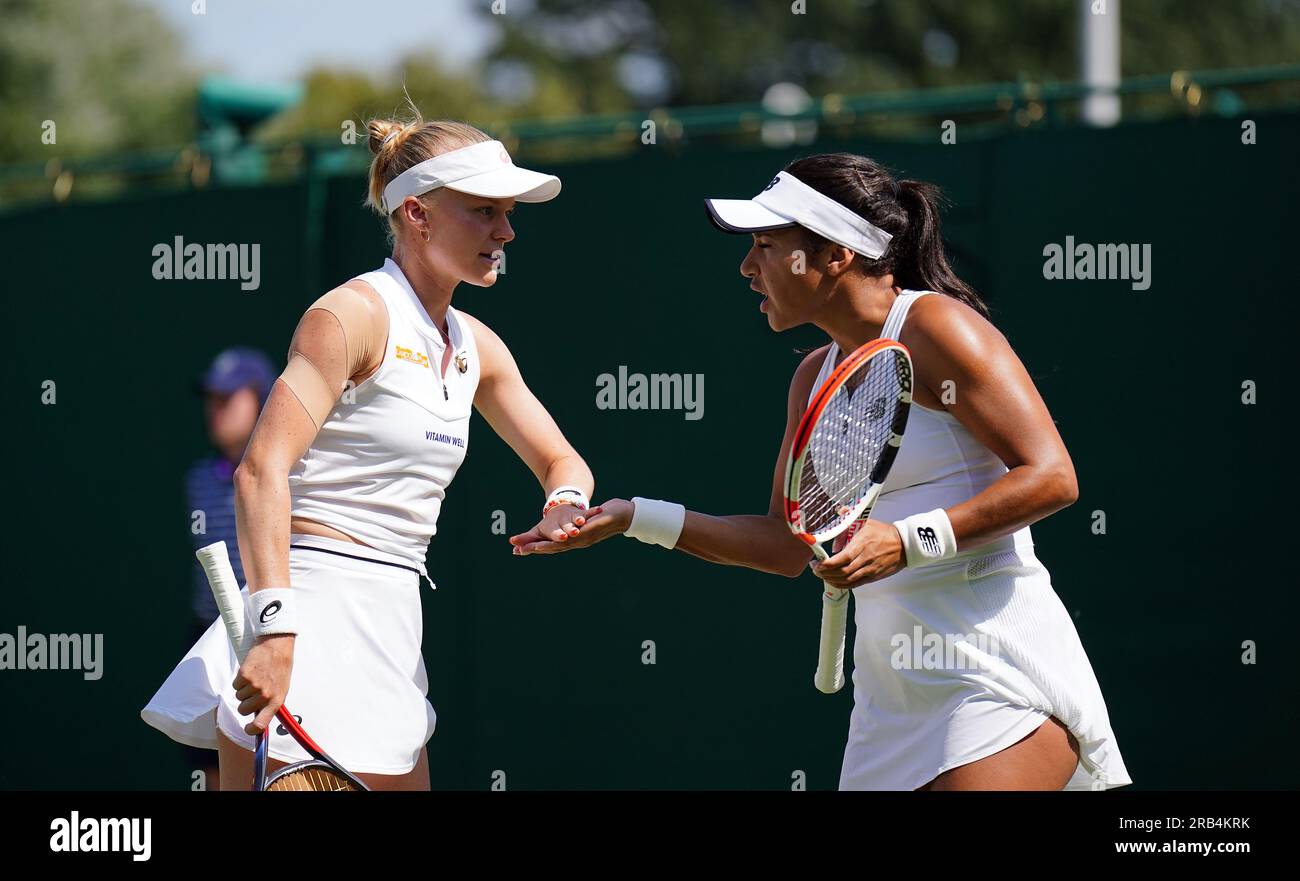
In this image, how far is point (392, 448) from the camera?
308 cm

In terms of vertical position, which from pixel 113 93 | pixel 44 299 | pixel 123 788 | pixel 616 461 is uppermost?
pixel 113 93

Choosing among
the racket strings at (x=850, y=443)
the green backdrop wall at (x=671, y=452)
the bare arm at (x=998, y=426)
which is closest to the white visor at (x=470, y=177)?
the racket strings at (x=850, y=443)

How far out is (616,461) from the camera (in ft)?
17.9

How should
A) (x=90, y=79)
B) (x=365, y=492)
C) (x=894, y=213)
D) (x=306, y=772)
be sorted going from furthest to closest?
(x=90, y=79), (x=894, y=213), (x=365, y=492), (x=306, y=772)

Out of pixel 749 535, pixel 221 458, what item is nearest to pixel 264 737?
pixel 749 535

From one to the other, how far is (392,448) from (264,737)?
56 cm

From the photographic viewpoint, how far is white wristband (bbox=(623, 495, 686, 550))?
11.2ft

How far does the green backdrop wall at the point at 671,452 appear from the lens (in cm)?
469

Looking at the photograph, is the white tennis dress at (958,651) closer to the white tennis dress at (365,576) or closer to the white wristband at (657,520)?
the white wristband at (657,520)

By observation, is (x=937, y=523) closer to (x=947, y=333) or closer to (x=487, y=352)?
(x=947, y=333)

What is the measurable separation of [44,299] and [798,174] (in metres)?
4.23
